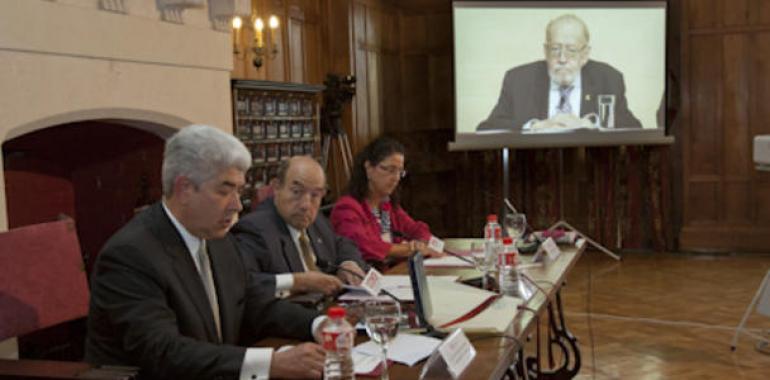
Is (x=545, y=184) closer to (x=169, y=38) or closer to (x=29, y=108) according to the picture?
(x=169, y=38)

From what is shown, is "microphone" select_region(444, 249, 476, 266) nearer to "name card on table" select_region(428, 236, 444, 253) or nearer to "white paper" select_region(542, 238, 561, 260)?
"name card on table" select_region(428, 236, 444, 253)

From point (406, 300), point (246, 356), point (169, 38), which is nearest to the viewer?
point (246, 356)

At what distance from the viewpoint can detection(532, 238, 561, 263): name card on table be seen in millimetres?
3557

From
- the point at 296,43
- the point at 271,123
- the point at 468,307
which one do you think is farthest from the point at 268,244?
the point at 296,43

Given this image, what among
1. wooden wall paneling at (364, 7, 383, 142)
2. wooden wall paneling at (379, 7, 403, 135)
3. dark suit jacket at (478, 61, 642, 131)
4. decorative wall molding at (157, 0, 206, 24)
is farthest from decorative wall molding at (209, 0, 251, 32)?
dark suit jacket at (478, 61, 642, 131)

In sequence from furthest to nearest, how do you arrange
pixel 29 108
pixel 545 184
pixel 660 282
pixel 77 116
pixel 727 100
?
pixel 545 184, pixel 727 100, pixel 660 282, pixel 77 116, pixel 29 108

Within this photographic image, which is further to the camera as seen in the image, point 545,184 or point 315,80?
point 545,184

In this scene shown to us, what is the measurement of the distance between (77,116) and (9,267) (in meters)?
1.26

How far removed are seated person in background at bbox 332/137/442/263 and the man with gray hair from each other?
1.55m

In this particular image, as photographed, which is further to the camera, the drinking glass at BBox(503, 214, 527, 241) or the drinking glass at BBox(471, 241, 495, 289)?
the drinking glass at BBox(503, 214, 527, 241)

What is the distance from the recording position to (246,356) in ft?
6.33

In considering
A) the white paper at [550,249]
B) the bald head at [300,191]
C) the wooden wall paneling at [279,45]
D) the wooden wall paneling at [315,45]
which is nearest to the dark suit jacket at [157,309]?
the bald head at [300,191]

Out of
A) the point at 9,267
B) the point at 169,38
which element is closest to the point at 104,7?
the point at 169,38

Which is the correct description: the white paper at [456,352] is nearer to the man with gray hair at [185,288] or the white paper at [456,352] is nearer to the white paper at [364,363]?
the white paper at [364,363]
